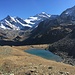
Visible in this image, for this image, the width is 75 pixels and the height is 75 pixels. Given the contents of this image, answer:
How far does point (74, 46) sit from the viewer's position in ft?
466

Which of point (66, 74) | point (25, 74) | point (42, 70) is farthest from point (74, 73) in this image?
point (25, 74)

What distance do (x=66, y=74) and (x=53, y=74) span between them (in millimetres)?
2442

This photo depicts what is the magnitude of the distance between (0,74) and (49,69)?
931cm

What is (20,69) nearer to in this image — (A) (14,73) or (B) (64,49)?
(A) (14,73)

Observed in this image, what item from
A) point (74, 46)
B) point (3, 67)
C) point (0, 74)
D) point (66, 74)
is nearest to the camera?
point (0, 74)

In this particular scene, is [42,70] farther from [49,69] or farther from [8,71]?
[8,71]

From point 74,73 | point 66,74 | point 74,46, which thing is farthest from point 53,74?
point 74,46

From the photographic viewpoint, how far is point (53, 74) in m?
36.4

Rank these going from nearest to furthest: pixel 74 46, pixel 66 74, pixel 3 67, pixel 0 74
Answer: pixel 0 74
pixel 66 74
pixel 3 67
pixel 74 46

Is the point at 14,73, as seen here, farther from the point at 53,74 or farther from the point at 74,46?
the point at 74,46

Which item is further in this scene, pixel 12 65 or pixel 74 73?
pixel 12 65

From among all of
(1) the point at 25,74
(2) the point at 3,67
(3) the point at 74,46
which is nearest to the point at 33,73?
(1) the point at 25,74

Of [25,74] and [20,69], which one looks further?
[20,69]

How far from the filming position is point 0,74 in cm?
3450
